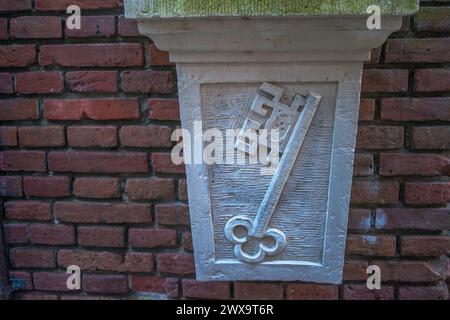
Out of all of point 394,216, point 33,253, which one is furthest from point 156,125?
point 394,216

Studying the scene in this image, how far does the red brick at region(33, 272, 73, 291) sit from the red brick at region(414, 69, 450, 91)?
1405mm

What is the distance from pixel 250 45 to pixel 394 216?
76 cm

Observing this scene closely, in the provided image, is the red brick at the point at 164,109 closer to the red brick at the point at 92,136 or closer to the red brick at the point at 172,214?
the red brick at the point at 92,136

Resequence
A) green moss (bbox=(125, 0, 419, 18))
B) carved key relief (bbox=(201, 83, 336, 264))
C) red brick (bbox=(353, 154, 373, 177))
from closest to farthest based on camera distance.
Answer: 1. green moss (bbox=(125, 0, 419, 18))
2. carved key relief (bbox=(201, 83, 336, 264))
3. red brick (bbox=(353, 154, 373, 177))

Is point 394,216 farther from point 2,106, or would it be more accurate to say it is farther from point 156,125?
point 2,106

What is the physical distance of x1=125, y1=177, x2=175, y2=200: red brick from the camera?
156 cm

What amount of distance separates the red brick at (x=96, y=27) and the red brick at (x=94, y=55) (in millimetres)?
36

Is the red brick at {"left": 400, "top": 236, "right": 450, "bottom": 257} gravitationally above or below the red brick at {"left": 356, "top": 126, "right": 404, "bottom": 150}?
below

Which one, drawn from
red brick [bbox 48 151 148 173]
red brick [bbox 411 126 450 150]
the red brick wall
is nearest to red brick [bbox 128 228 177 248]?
the red brick wall

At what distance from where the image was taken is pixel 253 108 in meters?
1.40

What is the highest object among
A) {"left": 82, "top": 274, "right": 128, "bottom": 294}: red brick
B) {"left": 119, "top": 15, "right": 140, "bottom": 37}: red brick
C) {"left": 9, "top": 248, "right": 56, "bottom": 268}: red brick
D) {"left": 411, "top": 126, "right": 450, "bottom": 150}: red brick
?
{"left": 119, "top": 15, "right": 140, "bottom": 37}: red brick

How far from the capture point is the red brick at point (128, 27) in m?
1.48

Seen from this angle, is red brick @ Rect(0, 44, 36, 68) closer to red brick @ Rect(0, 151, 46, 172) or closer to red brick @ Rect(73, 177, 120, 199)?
red brick @ Rect(0, 151, 46, 172)

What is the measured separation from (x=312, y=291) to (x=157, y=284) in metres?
0.56
